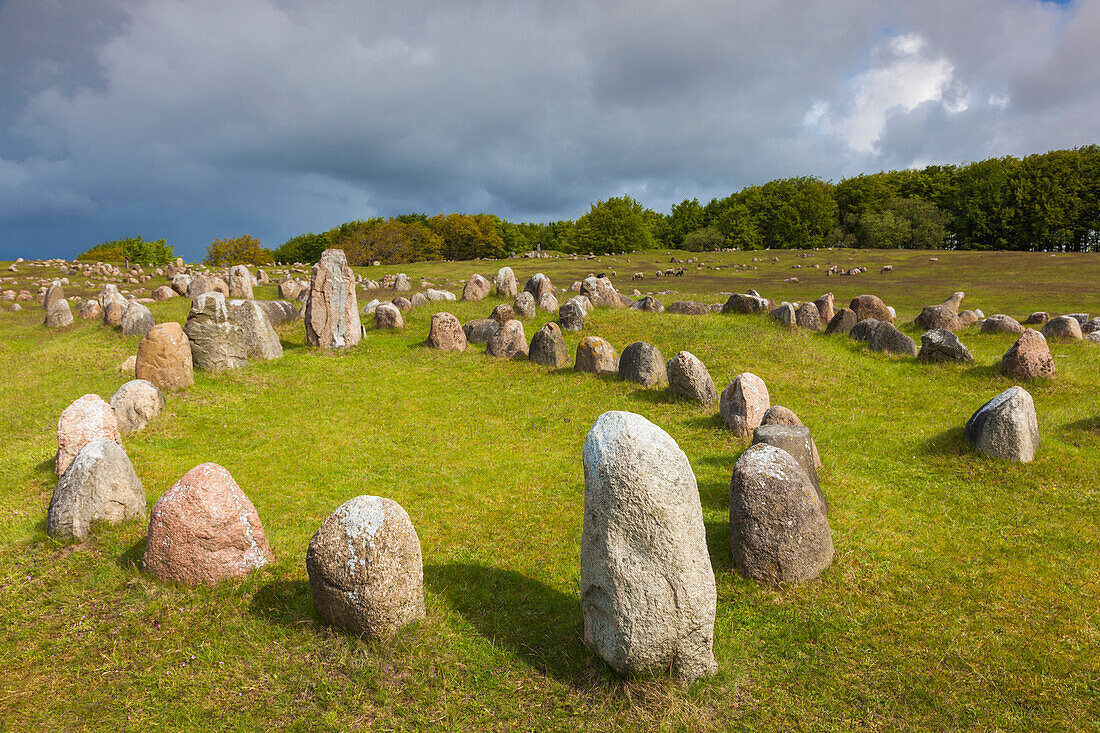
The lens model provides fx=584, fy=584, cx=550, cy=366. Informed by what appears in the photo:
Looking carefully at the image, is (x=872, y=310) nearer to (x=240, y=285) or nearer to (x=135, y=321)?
(x=135, y=321)

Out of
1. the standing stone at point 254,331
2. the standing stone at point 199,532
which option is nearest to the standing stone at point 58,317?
the standing stone at point 254,331

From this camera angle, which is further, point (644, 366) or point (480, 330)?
point (480, 330)

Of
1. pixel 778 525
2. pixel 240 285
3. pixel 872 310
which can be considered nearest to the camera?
pixel 778 525

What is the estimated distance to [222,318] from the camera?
54.0ft

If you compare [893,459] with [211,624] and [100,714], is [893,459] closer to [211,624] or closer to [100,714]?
[211,624]

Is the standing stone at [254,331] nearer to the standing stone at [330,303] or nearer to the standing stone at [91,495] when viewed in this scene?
the standing stone at [330,303]

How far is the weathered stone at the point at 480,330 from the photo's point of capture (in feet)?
69.0

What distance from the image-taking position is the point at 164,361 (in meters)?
14.4

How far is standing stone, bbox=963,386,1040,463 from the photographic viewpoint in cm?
1000

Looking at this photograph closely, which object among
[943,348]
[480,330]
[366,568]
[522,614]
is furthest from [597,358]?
[366,568]

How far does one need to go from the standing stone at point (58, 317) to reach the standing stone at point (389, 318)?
13.8 meters

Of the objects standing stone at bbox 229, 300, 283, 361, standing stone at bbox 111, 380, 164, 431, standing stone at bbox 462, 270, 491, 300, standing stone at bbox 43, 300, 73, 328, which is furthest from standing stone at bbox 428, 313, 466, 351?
standing stone at bbox 43, 300, 73, 328

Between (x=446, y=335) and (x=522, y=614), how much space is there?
47.9ft

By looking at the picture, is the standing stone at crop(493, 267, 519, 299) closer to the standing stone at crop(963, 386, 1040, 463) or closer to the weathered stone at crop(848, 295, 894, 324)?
the weathered stone at crop(848, 295, 894, 324)
